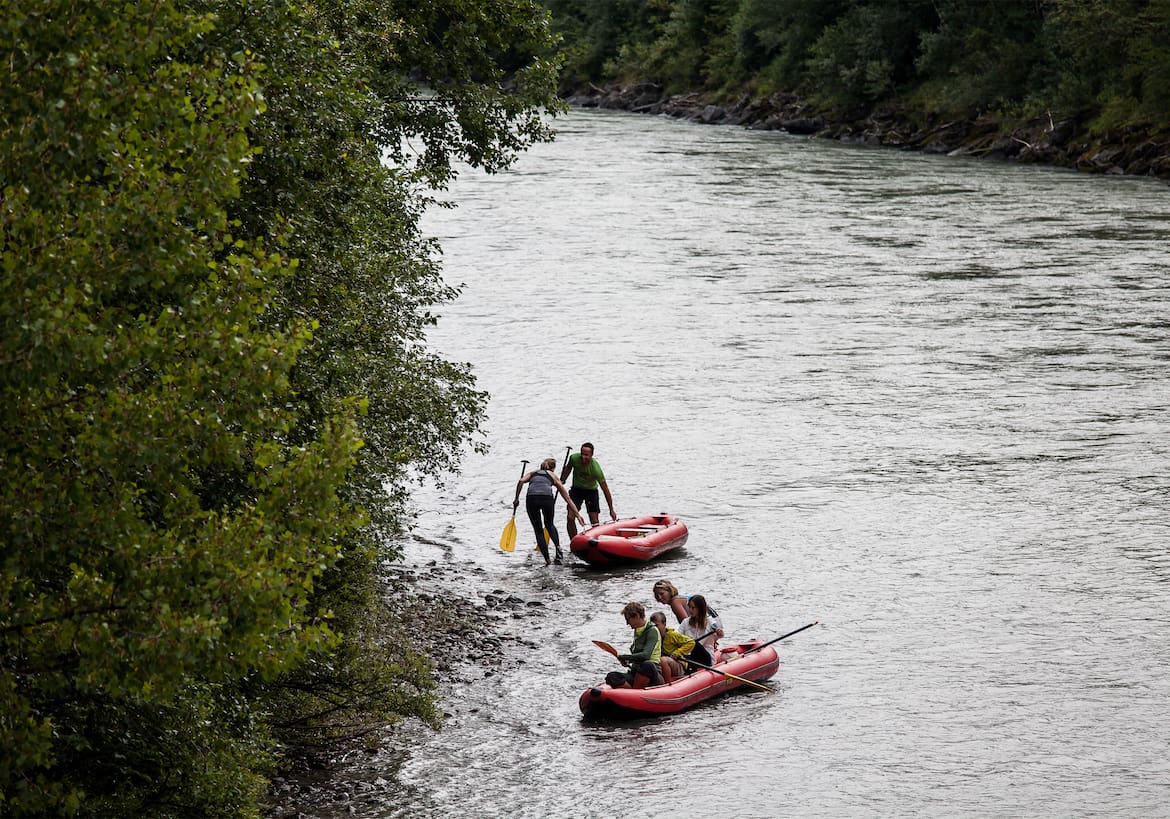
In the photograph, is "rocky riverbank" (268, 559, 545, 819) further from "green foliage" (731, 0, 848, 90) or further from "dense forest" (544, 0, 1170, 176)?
"green foliage" (731, 0, 848, 90)

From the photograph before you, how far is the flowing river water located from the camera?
14.4m

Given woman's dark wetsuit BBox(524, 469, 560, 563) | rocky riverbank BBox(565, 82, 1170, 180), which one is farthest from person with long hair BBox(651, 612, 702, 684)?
rocky riverbank BBox(565, 82, 1170, 180)

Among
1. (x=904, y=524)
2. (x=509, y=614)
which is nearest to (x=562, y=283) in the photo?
(x=904, y=524)

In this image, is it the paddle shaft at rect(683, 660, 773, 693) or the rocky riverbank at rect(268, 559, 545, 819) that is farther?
the paddle shaft at rect(683, 660, 773, 693)

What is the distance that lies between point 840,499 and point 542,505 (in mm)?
5424

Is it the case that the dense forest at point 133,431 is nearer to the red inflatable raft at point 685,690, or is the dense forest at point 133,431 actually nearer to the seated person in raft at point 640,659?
the red inflatable raft at point 685,690

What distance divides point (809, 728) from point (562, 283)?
2813 centimetres

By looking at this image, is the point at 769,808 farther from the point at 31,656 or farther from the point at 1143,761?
the point at 31,656

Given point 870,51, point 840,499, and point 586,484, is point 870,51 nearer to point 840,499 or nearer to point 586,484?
point 840,499

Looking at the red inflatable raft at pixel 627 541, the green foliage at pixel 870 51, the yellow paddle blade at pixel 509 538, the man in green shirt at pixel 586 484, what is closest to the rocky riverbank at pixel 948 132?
the green foliage at pixel 870 51

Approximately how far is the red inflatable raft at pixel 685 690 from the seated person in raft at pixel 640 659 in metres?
0.18

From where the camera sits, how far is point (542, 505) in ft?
70.4

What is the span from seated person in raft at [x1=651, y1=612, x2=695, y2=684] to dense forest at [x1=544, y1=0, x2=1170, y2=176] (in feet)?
105

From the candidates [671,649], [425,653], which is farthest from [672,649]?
[425,653]
